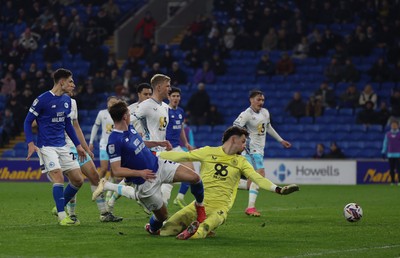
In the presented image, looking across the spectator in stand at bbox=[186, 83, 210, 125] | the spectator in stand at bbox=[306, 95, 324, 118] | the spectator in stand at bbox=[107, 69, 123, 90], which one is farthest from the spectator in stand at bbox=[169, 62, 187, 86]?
the spectator in stand at bbox=[306, 95, 324, 118]

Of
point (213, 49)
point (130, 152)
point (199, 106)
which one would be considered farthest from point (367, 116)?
point (130, 152)

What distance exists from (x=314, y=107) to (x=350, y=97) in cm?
123

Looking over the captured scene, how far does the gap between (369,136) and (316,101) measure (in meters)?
2.14

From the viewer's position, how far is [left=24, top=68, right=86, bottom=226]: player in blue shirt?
46.0ft

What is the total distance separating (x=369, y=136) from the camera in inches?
1193

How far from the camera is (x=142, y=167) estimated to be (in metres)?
12.5

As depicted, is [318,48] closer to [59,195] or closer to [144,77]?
[144,77]

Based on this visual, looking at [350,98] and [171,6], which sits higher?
[171,6]

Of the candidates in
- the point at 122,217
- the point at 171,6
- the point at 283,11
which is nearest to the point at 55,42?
the point at 171,6

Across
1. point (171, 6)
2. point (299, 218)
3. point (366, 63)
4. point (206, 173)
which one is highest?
point (171, 6)

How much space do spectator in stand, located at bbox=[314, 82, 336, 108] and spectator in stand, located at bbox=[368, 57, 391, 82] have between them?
1574 millimetres

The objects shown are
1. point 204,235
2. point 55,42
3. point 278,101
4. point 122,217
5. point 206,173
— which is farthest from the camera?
point 55,42

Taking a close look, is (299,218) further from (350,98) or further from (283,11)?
(283,11)

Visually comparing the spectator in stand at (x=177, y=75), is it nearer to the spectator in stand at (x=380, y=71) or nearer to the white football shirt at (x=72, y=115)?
the spectator in stand at (x=380, y=71)
